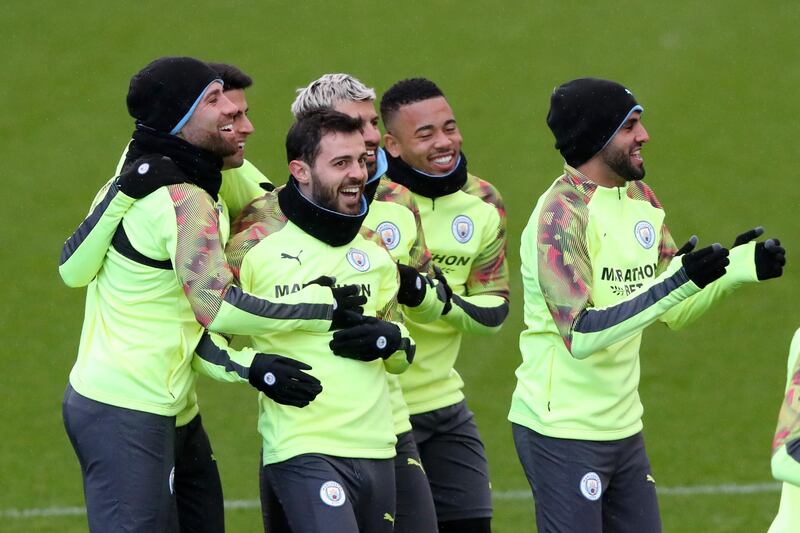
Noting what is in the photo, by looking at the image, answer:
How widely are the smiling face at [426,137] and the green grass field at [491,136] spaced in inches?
130

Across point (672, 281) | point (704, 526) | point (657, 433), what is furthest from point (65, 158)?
point (672, 281)

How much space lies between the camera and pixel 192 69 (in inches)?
253

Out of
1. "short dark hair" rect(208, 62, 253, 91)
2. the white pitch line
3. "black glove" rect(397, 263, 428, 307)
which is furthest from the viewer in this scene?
the white pitch line

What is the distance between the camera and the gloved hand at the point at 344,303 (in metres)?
6.10

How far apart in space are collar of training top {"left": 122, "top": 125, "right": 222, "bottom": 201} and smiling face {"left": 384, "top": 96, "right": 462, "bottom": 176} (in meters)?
1.34

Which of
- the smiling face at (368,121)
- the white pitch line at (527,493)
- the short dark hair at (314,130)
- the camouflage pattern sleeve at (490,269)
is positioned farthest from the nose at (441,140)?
the white pitch line at (527,493)

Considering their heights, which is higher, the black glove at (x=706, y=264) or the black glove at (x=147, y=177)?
the black glove at (x=147, y=177)

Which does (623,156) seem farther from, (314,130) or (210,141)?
(210,141)

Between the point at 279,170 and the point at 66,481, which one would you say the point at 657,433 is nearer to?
the point at 66,481

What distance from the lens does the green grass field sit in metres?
11.1

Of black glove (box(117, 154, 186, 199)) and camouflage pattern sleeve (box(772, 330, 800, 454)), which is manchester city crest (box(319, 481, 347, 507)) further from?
camouflage pattern sleeve (box(772, 330, 800, 454))

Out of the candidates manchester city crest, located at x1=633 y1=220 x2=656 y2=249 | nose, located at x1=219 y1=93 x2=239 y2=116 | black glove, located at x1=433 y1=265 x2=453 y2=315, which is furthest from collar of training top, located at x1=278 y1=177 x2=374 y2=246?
manchester city crest, located at x1=633 y1=220 x2=656 y2=249

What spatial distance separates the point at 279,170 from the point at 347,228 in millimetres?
8566

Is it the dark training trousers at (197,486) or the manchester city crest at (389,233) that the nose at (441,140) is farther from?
the dark training trousers at (197,486)
